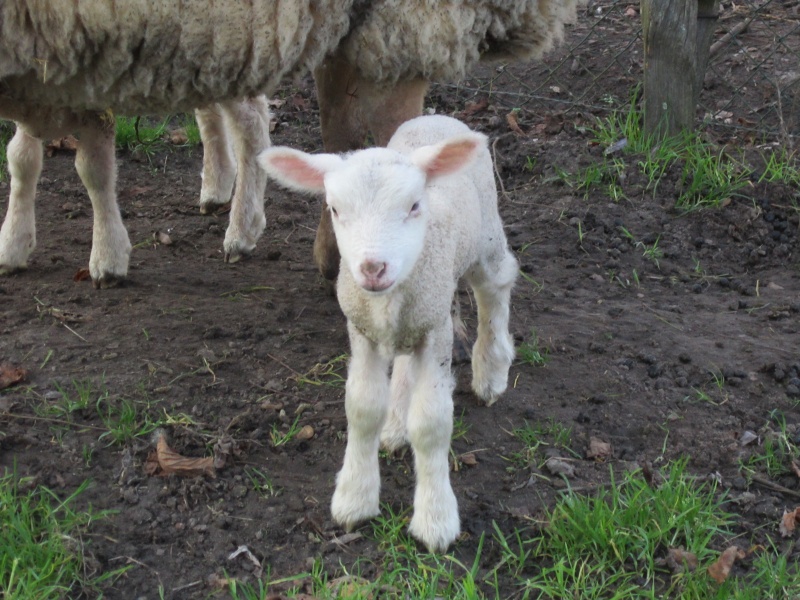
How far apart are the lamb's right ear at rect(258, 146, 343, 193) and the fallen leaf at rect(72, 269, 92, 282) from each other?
2.01m

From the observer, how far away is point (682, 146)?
17.6ft

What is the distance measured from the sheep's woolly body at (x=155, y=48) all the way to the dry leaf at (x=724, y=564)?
210cm

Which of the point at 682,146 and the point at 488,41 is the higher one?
the point at 488,41

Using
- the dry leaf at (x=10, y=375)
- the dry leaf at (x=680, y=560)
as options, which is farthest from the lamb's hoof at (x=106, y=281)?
the dry leaf at (x=680, y=560)

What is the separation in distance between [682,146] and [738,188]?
407 mm

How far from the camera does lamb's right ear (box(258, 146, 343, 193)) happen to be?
265 centimetres

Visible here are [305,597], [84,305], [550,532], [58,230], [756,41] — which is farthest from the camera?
[756,41]

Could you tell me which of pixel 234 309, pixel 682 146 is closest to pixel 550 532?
pixel 234 309

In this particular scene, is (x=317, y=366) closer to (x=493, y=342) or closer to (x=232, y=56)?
(x=493, y=342)

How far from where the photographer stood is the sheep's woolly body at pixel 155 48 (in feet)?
10.7

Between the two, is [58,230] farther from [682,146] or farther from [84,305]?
[682,146]

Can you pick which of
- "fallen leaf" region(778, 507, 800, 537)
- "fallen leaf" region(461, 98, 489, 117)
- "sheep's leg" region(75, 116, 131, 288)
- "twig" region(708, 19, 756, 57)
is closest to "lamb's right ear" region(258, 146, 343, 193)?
"fallen leaf" region(778, 507, 800, 537)

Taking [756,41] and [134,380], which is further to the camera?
[756,41]

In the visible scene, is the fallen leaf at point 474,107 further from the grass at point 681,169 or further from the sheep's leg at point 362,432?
the sheep's leg at point 362,432
